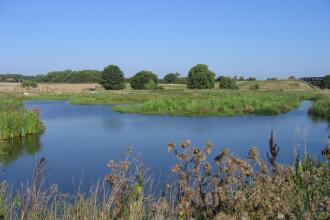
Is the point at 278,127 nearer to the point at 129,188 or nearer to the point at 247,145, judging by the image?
the point at 247,145

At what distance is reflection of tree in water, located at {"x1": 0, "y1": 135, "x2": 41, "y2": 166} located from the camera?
1414 centimetres

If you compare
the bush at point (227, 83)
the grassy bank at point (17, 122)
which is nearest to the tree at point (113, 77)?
the bush at point (227, 83)

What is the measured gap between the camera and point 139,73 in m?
70.6

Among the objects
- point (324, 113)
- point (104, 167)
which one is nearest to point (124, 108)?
point (324, 113)

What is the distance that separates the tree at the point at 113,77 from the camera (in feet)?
230

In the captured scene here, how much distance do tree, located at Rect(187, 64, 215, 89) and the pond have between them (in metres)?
38.8

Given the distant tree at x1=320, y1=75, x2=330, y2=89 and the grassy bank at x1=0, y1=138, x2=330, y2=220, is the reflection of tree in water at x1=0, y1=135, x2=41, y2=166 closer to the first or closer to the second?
the grassy bank at x1=0, y1=138, x2=330, y2=220

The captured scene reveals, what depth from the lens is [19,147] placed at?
16.0 metres

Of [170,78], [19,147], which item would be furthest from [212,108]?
[170,78]

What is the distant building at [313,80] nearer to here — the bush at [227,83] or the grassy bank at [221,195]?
the bush at [227,83]

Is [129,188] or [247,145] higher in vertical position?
[129,188]

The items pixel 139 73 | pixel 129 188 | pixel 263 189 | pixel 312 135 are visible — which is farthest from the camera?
pixel 139 73

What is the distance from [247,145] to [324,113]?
15.0 meters

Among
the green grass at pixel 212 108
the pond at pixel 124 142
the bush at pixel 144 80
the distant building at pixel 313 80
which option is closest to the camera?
the pond at pixel 124 142
